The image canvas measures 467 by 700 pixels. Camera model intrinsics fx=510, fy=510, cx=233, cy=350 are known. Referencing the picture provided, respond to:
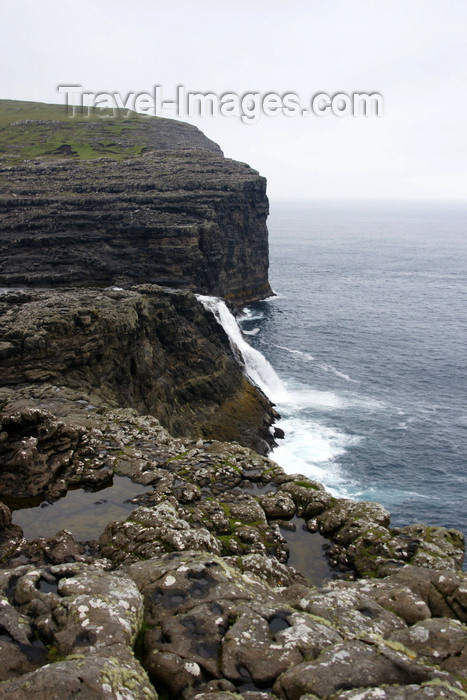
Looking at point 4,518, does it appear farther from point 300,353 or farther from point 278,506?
point 300,353

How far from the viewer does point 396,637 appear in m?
13.1

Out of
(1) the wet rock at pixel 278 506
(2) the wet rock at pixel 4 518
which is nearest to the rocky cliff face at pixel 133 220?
(2) the wet rock at pixel 4 518

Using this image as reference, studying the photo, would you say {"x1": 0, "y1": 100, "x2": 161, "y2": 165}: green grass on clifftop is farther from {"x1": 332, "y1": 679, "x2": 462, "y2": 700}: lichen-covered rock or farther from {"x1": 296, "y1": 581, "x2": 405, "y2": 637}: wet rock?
{"x1": 332, "y1": 679, "x2": 462, "y2": 700}: lichen-covered rock

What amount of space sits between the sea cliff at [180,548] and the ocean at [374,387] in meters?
7.44

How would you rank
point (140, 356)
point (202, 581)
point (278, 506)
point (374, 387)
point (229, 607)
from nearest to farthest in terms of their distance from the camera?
point (229, 607)
point (202, 581)
point (278, 506)
point (140, 356)
point (374, 387)

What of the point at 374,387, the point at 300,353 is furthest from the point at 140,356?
the point at 300,353

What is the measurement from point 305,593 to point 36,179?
4119 inches

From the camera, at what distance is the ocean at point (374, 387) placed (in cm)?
4856

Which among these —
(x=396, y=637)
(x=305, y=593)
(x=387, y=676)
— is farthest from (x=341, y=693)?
(x=305, y=593)

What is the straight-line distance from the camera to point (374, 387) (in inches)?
2778

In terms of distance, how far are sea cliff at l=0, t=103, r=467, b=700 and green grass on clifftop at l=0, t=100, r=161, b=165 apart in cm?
9282

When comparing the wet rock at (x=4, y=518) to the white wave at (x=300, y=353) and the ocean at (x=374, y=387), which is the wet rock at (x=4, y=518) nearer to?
the ocean at (x=374, y=387)

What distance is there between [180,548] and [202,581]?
4.53 metres

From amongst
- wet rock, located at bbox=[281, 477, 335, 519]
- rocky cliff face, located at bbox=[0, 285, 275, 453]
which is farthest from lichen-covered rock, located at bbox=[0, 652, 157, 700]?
rocky cliff face, located at bbox=[0, 285, 275, 453]
